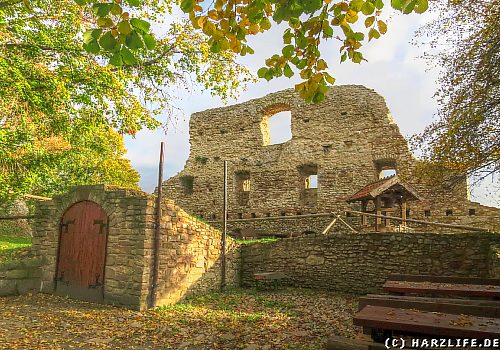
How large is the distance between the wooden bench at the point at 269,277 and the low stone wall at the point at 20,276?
5.27 meters

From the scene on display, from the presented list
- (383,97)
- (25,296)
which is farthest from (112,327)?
(383,97)

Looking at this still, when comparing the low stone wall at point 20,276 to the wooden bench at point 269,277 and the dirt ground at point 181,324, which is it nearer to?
the dirt ground at point 181,324

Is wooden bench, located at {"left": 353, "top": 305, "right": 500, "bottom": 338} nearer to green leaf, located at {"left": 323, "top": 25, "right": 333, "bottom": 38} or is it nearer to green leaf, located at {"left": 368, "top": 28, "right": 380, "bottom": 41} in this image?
green leaf, located at {"left": 368, "top": 28, "right": 380, "bottom": 41}

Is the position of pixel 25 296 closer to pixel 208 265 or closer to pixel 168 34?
pixel 208 265

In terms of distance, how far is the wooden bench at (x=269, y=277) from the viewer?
9250mm

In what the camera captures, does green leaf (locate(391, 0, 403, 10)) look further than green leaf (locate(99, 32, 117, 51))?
Yes

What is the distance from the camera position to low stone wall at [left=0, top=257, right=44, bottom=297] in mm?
7953

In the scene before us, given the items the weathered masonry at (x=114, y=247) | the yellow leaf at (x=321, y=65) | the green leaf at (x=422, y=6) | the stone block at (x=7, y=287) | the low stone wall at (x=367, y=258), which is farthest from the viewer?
the low stone wall at (x=367, y=258)

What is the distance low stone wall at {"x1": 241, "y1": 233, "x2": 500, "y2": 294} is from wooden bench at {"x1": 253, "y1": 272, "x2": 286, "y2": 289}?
31cm

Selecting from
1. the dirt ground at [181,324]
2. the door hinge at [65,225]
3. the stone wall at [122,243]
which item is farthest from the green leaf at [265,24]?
the door hinge at [65,225]

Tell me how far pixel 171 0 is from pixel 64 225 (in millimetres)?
6535

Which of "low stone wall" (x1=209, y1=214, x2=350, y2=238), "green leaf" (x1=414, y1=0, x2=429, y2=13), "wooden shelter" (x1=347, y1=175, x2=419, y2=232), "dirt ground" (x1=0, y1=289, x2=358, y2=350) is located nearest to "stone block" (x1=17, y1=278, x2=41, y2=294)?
"dirt ground" (x1=0, y1=289, x2=358, y2=350)

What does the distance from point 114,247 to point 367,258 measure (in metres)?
6.16

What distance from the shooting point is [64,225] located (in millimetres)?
8359
